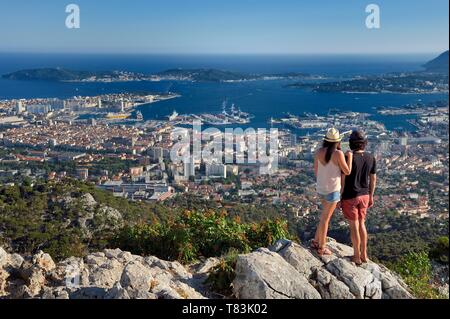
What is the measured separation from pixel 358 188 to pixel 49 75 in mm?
38409

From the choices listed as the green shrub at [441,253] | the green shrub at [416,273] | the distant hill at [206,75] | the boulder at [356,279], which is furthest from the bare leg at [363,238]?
the distant hill at [206,75]

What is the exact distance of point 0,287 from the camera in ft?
12.4

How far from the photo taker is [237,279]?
11.0 ft

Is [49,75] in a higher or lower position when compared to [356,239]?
higher

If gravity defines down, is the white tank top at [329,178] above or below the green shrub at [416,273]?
above

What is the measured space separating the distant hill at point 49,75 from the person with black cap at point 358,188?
37580 millimetres

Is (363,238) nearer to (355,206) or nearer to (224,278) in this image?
(355,206)

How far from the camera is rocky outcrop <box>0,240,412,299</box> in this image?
3270mm

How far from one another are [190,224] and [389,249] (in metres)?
7.02

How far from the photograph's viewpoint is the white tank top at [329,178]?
361cm

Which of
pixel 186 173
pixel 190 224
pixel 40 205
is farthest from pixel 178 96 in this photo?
pixel 190 224

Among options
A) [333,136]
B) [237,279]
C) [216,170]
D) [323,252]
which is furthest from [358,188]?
[216,170]

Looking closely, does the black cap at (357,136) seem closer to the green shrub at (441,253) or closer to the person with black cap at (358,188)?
the person with black cap at (358,188)

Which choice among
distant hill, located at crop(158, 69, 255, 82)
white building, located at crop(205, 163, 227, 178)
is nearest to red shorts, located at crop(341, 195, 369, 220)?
white building, located at crop(205, 163, 227, 178)
